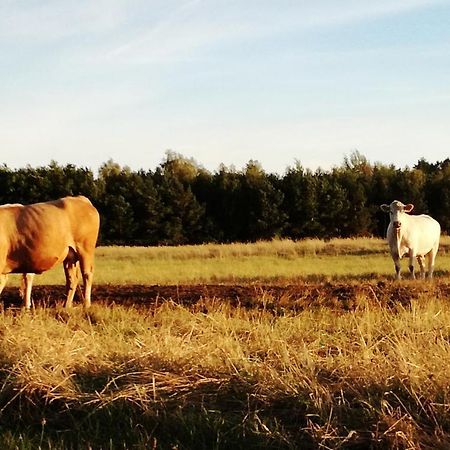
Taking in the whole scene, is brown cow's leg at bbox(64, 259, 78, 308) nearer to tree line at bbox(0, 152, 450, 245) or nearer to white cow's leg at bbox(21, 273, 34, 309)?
white cow's leg at bbox(21, 273, 34, 309)

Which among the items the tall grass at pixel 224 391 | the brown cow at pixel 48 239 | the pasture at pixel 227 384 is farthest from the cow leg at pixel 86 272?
the tall grass at pixel 224 391

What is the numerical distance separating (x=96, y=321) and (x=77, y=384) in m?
3.83

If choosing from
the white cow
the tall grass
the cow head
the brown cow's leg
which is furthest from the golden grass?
the tall grass

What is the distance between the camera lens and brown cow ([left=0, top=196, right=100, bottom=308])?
44.3 ft

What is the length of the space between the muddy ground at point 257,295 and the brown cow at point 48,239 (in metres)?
0.69

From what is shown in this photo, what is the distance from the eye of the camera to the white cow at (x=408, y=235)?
2153cm

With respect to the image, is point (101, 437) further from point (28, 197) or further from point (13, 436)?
point (28, 197)

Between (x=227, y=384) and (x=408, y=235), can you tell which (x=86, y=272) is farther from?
(x=408, y=235)

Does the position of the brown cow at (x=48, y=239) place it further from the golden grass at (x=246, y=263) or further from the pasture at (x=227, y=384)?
the golden grass at (x=246, y=263)

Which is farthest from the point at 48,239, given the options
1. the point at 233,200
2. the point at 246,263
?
the point at 233,200

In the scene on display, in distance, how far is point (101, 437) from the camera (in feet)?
18.0

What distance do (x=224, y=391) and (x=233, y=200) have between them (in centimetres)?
4606

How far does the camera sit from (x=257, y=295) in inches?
555

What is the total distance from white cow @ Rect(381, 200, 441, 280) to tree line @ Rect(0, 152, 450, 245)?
26672 mm
